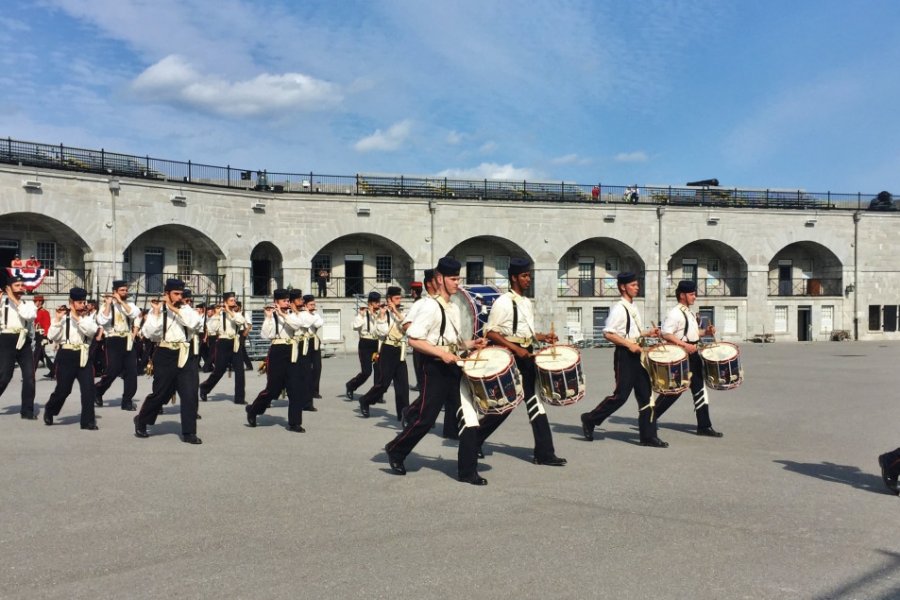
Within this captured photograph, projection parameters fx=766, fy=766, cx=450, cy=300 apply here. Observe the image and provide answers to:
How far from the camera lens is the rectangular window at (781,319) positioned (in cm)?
4116

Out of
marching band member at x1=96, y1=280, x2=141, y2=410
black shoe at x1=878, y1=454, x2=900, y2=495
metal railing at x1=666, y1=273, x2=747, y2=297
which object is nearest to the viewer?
black shoe at x1=878, y1=454, x2=900, y2=495

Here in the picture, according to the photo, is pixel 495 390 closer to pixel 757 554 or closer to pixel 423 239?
pixel 757 554

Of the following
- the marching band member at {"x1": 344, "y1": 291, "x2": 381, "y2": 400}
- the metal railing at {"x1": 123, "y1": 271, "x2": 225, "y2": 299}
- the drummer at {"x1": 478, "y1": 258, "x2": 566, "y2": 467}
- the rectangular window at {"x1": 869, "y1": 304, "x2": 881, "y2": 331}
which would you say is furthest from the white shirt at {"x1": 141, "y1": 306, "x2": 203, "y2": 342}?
the rectangular window at {"x1": 869, "y1": 304, "x2": 881, "y2": 331}

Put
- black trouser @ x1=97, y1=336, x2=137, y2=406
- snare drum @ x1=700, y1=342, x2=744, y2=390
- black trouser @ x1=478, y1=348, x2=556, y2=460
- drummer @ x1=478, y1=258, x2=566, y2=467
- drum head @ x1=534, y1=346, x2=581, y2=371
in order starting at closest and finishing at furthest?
1. drummer @ x1=478, y1=258, x2=566, y2=467
2. black trouser @ x1=478, y1=348, x2=556, y2=460
3. drum head @ x1=534, y1=346, x2=581, y2=371
4. snare drum @ x1=700, y1=342, x2=744, y2=390
5. black trouser @ x1=97, y1=336, x2=137, y2=406

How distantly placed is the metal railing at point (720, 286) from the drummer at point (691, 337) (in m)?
31.1

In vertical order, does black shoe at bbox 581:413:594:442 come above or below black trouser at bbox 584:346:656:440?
below

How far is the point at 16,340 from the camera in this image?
11.8 meters

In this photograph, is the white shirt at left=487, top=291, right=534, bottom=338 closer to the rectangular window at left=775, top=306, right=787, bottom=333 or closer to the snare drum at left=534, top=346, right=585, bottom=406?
Answer: the snare drum at left=534, top=346, right=585, bottom=406

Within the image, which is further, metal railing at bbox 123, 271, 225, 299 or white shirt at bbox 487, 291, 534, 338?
metal railing at bbox 123, 271, 225, 299

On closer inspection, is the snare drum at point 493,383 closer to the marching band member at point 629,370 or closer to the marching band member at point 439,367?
the marching band member at point 439,367

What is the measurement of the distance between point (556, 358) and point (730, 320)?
34.9 meters

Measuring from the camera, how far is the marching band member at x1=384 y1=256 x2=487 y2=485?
7285 mm

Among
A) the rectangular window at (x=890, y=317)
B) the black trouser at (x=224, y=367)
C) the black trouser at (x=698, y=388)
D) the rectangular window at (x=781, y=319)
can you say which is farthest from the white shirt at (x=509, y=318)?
the rectangular window at (x=890, y=317)

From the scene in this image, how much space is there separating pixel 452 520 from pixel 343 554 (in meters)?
1.11
